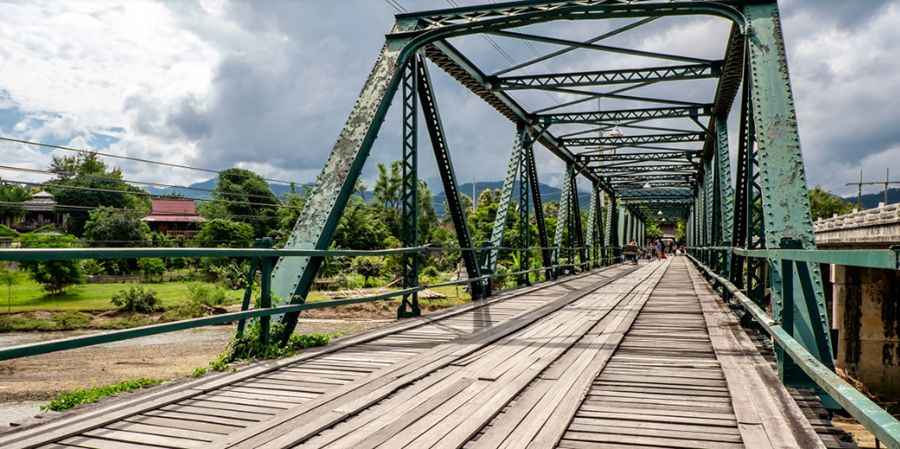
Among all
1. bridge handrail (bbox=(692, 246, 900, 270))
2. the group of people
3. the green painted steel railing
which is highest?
bridge handrail (bbox=(692, 246, 900, 270))

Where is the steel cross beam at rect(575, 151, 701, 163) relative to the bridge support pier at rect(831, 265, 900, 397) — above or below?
above

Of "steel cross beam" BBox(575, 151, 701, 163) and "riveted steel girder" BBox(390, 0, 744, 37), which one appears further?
"steel cross beam" BBox(575, 151, 701, 163)

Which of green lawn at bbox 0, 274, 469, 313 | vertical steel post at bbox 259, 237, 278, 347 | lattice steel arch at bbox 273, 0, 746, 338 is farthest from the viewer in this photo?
green lawn at bbox 0, 274, 469, 313

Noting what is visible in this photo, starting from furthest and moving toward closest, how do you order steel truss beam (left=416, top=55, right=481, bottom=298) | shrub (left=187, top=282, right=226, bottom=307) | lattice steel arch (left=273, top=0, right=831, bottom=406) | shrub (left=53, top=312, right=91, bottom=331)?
shrub (left=187, top=282, right=226, bottom=307)
shrub (left=53, top=312, right=91, bottom=331)
steel truss beam (left=416, top=55, right=481, bottom=298)
lattice steel arch (left=273, top=0, right=831, bottom=406)

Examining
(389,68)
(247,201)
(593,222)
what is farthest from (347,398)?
(247,201)

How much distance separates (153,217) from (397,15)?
70615mm

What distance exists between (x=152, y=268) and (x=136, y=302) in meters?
11.8

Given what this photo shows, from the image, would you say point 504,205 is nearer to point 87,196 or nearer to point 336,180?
point 336,180

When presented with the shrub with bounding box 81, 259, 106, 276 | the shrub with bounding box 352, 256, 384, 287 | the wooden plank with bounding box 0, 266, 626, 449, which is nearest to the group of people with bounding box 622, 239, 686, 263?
the shrub with bounding box 352, 256, 384, 287

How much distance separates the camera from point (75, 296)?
129 feet

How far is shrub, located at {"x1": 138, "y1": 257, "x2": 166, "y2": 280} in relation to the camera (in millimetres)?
44584

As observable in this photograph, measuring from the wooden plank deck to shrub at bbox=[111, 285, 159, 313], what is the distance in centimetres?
3177

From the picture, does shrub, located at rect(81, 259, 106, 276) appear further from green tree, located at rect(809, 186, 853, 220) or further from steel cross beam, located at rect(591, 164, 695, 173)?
green tree, located at rect(809, 186, 853, 220)

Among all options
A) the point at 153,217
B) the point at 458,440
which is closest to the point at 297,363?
the point at 458,440
